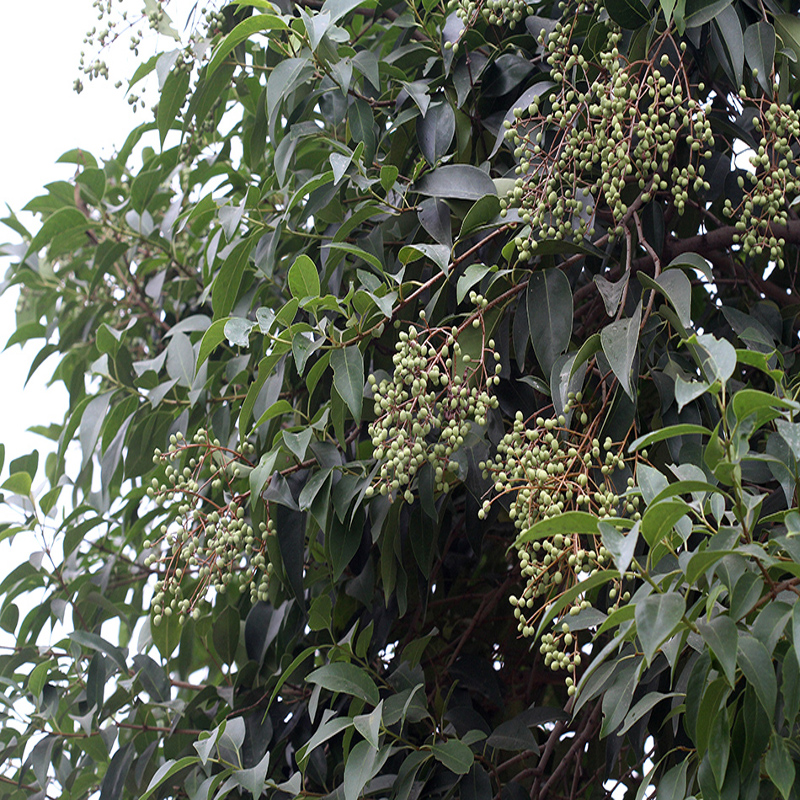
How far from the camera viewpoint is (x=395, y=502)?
1.12 metres

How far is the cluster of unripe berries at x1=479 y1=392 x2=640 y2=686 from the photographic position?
2.73ft

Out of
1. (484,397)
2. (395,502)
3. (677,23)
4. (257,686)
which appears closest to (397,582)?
(395,502)

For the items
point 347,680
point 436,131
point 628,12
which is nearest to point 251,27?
point 436,131

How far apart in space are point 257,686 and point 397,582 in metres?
0.30

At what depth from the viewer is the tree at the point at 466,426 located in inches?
30.1

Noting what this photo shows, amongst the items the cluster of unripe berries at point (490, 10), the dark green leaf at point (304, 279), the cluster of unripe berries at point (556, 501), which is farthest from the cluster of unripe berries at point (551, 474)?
the cluster of unripe berries at point (490, 10)

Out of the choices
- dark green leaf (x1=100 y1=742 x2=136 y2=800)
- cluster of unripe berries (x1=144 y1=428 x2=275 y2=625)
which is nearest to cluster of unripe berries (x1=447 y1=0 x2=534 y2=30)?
cluster of unripe berries (x1=144 y1=428 x2=275 y2=625)

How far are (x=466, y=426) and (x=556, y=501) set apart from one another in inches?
4.9

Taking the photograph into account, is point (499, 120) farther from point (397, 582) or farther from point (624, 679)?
point (624, 679)

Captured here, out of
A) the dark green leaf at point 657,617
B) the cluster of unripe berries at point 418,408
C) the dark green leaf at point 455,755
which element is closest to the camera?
the dark green leaf at point 657,617

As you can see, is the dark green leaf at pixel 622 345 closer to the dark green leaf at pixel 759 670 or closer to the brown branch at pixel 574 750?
the dark green leaf at pixel 759 670

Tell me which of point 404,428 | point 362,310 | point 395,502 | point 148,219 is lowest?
point 395,502

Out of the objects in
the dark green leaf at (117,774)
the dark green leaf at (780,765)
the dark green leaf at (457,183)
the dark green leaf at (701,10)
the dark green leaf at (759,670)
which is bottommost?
the dark green leaf at (117,774)

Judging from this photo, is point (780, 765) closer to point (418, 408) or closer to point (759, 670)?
point (759, 670)
